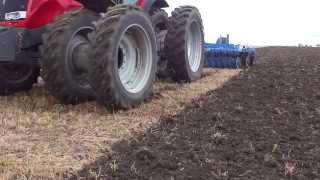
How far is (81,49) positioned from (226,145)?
7.81 ft

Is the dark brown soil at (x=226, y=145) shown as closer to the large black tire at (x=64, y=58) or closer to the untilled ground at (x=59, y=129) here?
Answer: the untilled ground at (x=59, y=129)

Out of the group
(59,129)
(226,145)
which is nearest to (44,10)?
(59,129)

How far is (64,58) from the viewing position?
21.2ft

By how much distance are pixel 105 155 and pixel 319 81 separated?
6793 millimetres

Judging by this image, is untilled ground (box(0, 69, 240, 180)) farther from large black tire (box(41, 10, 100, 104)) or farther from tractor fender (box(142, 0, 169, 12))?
tractor fender (box(142, 0, 169, 12))

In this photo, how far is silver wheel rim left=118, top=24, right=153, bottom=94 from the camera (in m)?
7.06

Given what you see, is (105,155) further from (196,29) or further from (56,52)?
(196,29)

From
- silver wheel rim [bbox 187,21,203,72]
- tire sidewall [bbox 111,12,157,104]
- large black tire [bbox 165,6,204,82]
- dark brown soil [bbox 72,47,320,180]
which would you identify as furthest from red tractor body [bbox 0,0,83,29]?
silver wheel rim [bbox 187,21,203,72]

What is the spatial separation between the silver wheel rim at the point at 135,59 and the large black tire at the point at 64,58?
18.3 inches

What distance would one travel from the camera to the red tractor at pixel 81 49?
6353 millimetres

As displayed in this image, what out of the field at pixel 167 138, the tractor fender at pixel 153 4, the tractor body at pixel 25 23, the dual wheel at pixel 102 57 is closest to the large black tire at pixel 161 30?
the tractor fender at pixel 153 4

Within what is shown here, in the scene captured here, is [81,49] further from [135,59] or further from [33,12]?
[135,59]

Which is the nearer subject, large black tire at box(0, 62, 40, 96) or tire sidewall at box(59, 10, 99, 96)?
tire sidewall at box(59, 10, 99, 96)

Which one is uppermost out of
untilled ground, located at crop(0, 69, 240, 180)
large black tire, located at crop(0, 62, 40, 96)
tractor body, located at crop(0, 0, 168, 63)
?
tractor body, located at crop(0, 0, 168, 63)
